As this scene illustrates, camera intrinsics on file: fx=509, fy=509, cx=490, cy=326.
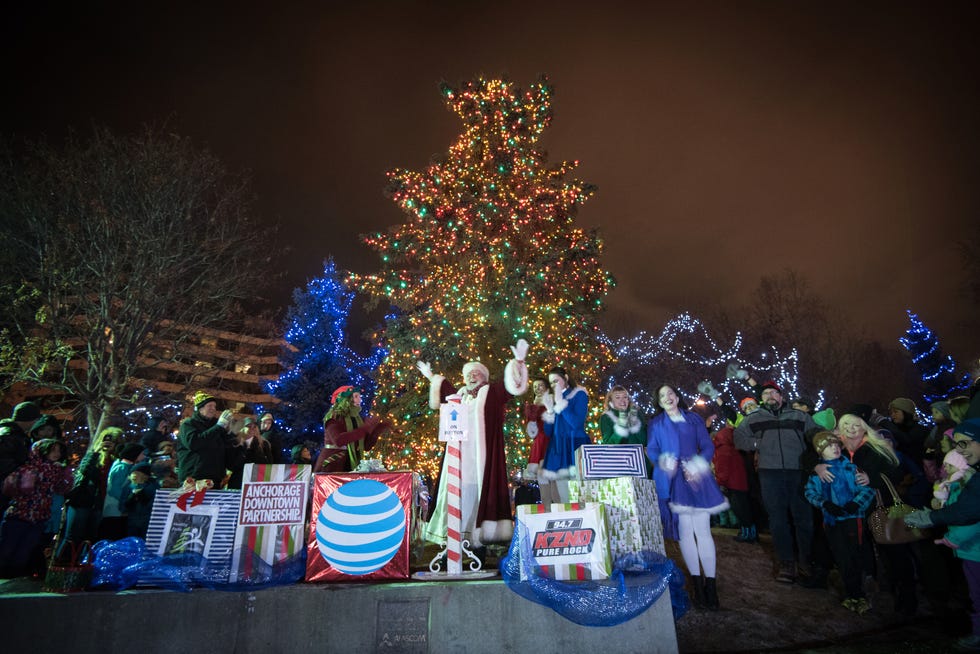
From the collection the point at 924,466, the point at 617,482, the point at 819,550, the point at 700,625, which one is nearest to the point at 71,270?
the point at 617,482

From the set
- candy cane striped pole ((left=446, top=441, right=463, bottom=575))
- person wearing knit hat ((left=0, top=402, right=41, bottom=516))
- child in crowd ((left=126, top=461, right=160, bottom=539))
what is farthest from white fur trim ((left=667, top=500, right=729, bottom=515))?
person wearing knit hat ((left=0, top=402, right=41, bottom=516))

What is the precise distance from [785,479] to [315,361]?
1020 inches

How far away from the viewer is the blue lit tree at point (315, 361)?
26812mm

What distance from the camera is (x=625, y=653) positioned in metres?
4.02

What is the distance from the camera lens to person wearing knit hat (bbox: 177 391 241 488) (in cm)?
543

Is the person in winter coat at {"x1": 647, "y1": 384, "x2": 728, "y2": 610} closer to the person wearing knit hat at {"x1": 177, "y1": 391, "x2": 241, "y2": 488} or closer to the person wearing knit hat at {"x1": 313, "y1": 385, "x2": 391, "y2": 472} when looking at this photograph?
the person wearing knit hat at {"x1": 313, "y1": 385, "x2": 391, "y2": 472}

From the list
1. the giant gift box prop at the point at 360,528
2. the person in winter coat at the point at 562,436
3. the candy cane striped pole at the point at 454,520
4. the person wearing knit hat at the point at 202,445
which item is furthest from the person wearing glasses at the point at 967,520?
the person wearing knit hat at the point at 202,445

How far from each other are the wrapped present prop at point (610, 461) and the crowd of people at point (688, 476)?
65cm

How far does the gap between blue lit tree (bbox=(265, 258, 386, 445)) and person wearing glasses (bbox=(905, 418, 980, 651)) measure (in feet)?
76.5

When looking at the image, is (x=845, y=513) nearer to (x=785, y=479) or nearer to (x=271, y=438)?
(x=785, y=479)

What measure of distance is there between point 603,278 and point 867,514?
858 centimetres

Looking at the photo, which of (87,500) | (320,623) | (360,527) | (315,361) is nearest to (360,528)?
(360,527)

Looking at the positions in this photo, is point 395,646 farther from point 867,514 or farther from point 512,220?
point 512,220

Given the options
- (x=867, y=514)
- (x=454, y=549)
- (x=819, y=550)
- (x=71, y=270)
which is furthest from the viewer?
(x=71, y=270)
